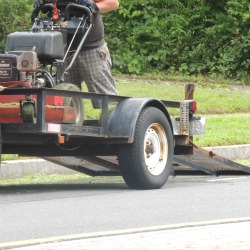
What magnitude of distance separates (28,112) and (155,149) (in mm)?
1637

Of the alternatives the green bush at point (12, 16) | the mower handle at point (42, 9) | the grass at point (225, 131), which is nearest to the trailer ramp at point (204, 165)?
the mower handle at point (42, 9)

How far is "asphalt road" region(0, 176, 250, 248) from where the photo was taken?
7.74 meters

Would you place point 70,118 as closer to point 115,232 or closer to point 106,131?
point 106,131

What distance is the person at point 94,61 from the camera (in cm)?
1073

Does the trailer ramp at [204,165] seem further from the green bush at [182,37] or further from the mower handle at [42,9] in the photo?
the green bush at [182,37]

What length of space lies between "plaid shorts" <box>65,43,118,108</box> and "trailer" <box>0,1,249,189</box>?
1.06 ft

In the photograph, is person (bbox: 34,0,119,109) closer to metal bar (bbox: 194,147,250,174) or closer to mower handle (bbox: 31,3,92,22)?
mower handle (bbox: 31,3,92,22)

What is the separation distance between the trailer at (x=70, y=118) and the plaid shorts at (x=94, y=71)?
12.7 inches

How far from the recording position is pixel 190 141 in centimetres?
1115

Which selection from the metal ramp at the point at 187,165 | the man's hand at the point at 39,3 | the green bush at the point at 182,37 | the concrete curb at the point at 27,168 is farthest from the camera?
the green bush at the point at 182,37

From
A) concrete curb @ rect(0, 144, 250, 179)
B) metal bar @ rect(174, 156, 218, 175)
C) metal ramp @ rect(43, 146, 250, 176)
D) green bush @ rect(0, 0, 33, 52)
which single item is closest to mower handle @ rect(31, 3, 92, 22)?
metal ramp @ rect(43, 146, 250, 176)

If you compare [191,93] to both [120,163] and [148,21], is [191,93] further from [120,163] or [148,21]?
[148,21]

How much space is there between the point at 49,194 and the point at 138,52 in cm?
1520

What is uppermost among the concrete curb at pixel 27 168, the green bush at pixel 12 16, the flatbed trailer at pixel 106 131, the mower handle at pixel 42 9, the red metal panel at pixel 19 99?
the mower handle at pixel 42 9
